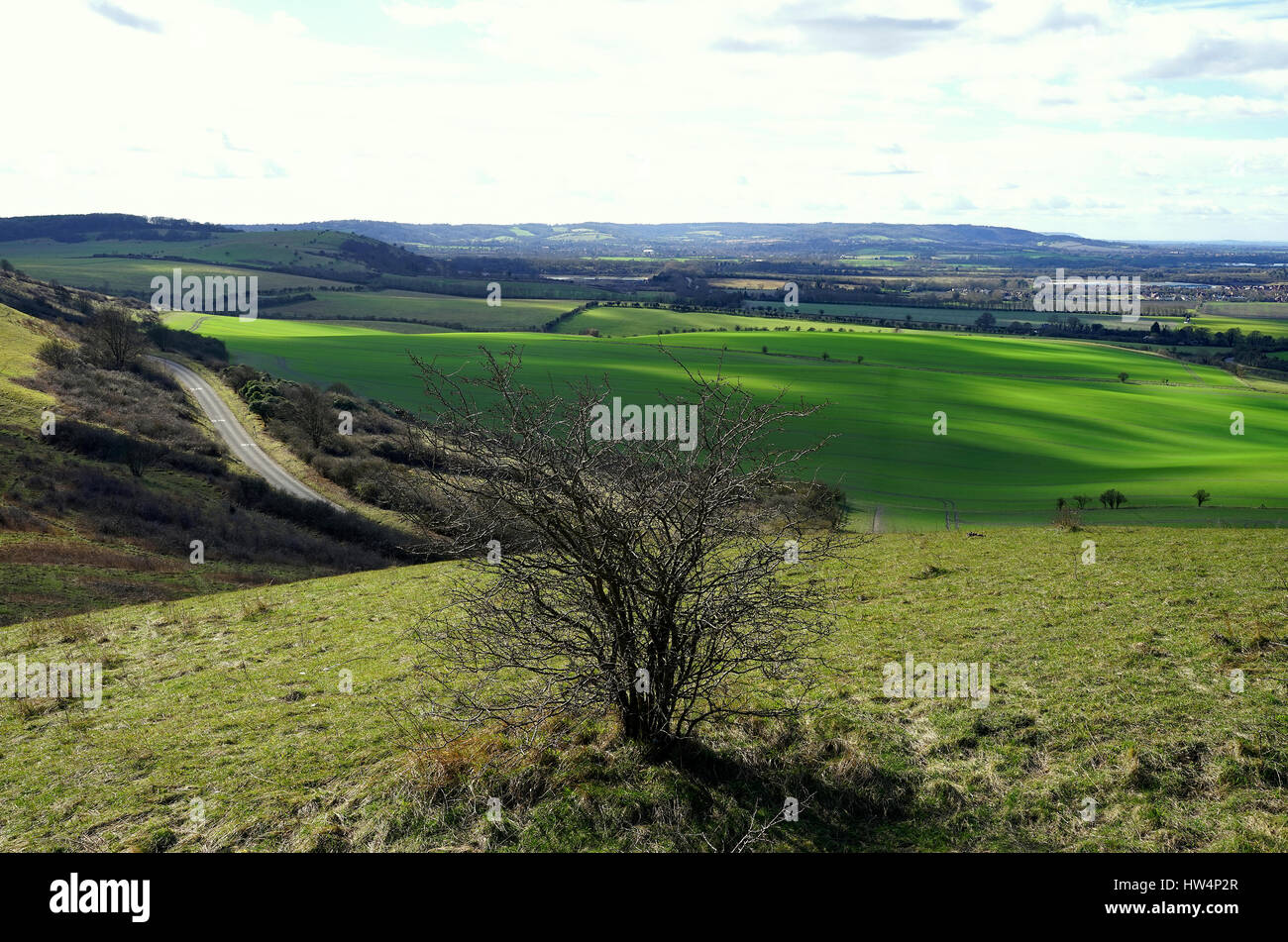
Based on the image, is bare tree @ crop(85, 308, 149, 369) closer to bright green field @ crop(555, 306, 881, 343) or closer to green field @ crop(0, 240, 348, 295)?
bright green field @ crop(555, 306, 881, 343)

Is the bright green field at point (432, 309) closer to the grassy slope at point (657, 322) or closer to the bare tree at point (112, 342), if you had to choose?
the grassy slope at point (657, 322)

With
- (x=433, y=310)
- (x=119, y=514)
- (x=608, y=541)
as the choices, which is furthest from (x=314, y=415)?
(x=433, y=310)

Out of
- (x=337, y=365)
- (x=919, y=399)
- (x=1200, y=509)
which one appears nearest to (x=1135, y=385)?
(x=919, y=399)

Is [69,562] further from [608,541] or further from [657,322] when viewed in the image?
[657,322]

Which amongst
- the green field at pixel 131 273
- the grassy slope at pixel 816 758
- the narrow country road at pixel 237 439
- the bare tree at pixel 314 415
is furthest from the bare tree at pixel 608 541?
the green field at pixel 131 273

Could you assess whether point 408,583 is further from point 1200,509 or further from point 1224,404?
point 1224,404

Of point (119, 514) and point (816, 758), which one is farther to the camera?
point (119, 514)
